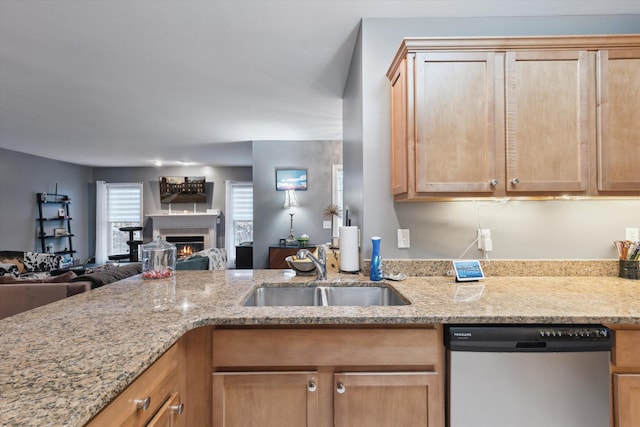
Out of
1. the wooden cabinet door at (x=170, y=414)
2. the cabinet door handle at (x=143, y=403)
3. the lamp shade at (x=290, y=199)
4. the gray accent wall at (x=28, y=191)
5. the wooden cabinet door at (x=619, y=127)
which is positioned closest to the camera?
the cabinet door handle at (x=143, y=403)

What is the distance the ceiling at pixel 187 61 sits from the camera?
6.41ft

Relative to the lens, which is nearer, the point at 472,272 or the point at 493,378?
the point at 493,378

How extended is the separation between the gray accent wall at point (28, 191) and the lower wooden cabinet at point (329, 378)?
6.73 m

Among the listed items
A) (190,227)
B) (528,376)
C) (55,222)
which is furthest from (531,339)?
(55,222)

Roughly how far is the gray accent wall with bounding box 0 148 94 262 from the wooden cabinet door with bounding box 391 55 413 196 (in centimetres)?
693

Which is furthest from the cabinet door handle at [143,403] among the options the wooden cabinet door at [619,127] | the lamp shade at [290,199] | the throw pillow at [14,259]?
the throw pillow at [14,259]

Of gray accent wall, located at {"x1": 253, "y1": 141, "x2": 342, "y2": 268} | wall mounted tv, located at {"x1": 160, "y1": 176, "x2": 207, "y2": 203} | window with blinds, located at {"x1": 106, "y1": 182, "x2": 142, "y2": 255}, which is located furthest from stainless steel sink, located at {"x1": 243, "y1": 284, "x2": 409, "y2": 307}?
window with blinds, located at {"x1": 106, "y1": 182, "x2": 142, "y2": 255}

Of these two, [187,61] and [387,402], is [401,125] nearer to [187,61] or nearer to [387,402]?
[387,402]

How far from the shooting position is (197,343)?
123cm

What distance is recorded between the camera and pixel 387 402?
121 cm

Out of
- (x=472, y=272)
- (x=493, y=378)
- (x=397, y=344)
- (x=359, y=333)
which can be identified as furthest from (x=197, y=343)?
(x=472, y=272)

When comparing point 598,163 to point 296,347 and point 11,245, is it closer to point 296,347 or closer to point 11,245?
point 296,347

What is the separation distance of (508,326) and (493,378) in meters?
0.20

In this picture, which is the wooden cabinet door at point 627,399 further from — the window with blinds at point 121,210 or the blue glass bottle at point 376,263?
the window with blinds at point 121,210
